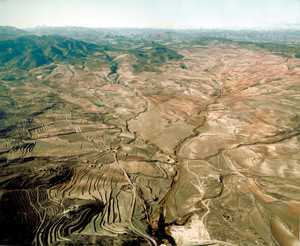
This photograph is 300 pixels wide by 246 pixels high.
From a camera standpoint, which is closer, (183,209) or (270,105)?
(183,209)

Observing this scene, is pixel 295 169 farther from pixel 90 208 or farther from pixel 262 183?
pixel 90 208

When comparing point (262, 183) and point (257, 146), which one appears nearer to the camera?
point (262, 183)

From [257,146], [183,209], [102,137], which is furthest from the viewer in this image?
[102,137]

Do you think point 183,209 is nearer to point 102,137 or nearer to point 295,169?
point 295,169

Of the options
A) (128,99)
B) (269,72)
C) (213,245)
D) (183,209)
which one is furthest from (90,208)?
(269,72)

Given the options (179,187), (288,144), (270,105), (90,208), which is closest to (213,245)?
(179,187)

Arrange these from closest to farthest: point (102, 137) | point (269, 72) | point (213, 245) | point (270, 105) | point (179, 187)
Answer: point (213, 245) → point (179, 187) → point (102, 137) → point (270, 105) → point (269, 72)
